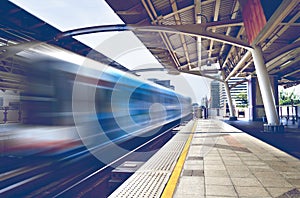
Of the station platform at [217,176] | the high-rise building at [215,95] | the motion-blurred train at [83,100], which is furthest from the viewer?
the high-rise building at [215,95]

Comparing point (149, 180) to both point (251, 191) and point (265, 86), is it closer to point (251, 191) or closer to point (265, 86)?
point (251, 191)

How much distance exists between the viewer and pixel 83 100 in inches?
223

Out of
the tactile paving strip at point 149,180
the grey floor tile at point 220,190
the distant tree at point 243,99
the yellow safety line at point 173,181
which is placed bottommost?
the tactile paving strip at point 149,180

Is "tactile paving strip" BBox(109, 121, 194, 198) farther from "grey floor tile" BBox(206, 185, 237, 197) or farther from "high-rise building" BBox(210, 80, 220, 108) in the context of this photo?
"high-rise building" BBox(210, 80, 220, 108)

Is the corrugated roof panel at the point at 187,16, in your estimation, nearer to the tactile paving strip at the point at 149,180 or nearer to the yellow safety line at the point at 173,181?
the tactile paving strip at the point at 149,180

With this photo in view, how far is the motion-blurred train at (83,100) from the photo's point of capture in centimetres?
489

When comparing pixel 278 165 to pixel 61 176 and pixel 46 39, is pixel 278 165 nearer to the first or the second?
pixel 61 176

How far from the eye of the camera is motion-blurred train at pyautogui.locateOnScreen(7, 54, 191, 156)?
489 cm

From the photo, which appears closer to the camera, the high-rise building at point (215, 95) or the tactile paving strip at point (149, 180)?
the tactile paving strip at point (149, 180)

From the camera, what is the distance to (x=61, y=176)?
5.03m

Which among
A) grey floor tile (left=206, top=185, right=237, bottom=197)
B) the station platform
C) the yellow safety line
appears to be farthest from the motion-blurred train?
grey floor tile (left=206, top=185, right=237, bottom=197)

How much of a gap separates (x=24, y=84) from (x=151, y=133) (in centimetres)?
791

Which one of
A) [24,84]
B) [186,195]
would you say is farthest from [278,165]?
[24,84]

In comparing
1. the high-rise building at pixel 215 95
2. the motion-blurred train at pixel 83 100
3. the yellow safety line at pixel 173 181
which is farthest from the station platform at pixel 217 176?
the high-rise building at pixel 215 95
